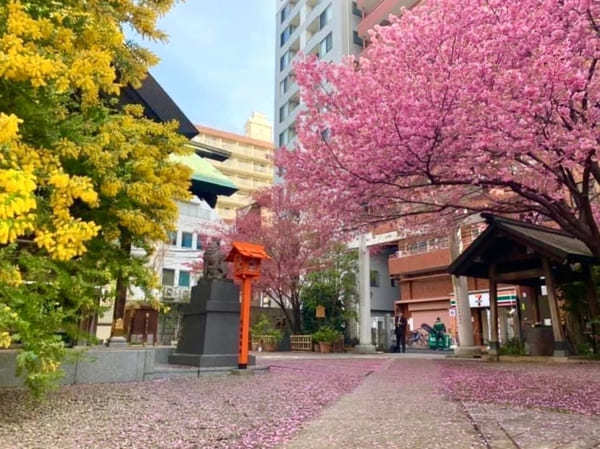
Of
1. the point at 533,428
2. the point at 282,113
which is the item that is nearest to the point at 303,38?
the point at 282,113

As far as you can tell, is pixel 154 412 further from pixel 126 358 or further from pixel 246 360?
pixel 246 360

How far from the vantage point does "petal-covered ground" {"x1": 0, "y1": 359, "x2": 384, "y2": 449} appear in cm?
332

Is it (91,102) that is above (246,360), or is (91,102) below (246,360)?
above

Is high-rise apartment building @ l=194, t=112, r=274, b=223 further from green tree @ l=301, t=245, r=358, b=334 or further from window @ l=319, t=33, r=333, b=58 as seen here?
green tree @ l=301, t=245, r=358, b=334

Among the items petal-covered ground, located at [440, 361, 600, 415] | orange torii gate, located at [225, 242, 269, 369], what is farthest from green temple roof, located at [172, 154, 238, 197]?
petal-covered ground, located at [440, 361, 600, 415]

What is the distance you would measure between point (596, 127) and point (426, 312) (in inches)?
970

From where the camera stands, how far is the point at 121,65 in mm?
5906

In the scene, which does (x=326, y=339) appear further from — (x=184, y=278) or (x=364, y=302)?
(x=184, y=278)

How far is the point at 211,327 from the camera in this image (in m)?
7.90

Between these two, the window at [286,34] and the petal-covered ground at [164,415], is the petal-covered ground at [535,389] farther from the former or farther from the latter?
the window at [286,34]

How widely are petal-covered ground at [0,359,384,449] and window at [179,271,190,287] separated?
2830cm

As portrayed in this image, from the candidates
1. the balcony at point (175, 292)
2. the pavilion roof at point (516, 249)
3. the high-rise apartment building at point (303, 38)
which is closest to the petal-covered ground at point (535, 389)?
the pavilion roof at point (516, 249)

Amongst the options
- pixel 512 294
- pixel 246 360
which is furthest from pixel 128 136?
pixel 512 294

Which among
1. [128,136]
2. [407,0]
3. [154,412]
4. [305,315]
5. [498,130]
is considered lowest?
[154,412]
